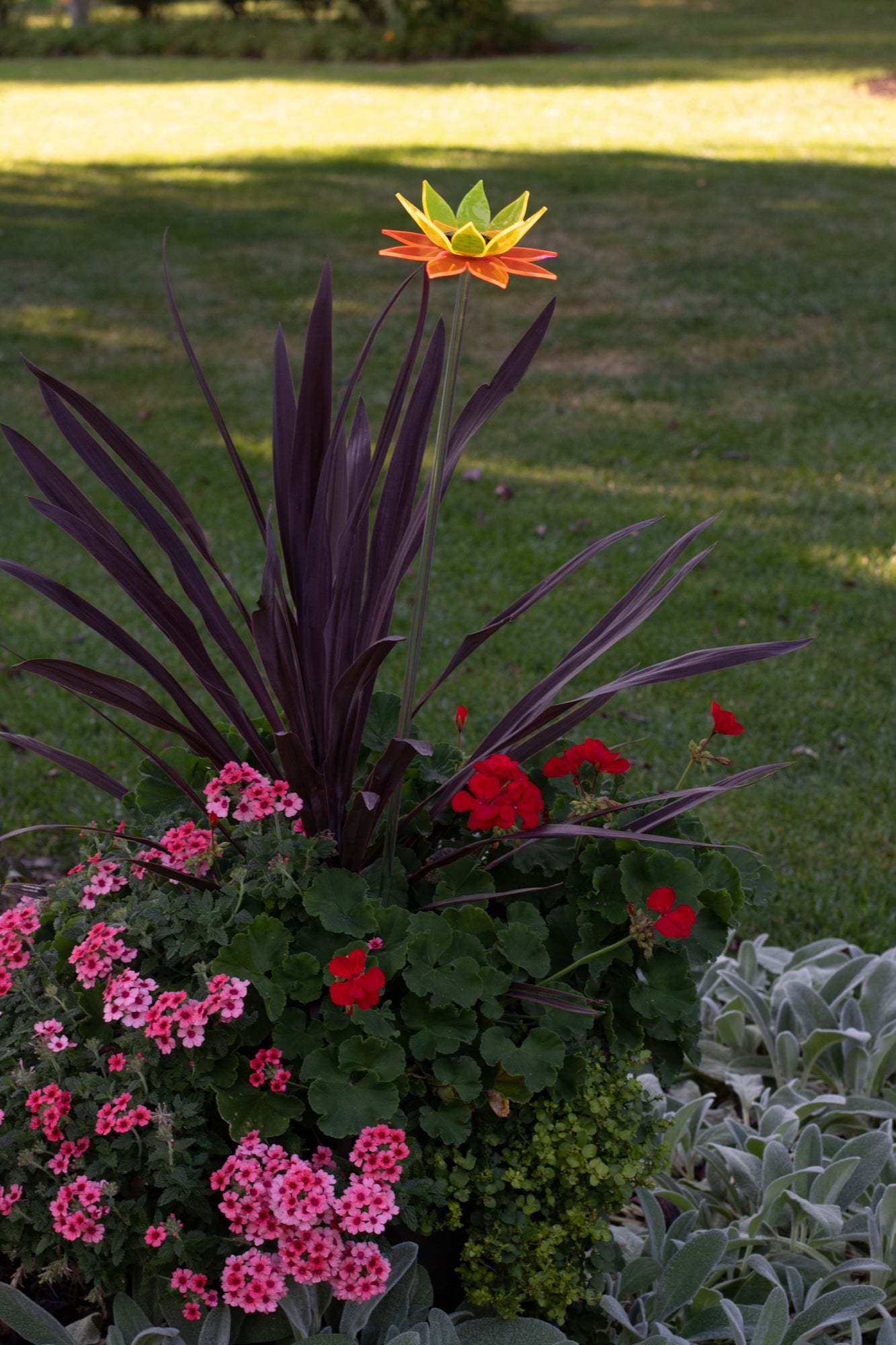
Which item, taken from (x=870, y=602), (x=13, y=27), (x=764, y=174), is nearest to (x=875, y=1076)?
(x=870, y=602)

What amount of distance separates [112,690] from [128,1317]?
88cm

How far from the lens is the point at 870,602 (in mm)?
4352

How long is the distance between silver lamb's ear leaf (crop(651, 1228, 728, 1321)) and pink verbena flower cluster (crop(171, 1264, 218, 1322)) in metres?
0.71

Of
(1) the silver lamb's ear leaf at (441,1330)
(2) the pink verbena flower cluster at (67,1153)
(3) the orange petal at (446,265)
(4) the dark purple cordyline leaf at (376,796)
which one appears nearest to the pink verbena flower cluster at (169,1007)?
(2) the pink verbena flower cluster at (67,1153)

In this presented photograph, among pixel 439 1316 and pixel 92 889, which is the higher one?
pixel 92 889

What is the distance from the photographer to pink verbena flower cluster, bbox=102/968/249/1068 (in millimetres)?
1615

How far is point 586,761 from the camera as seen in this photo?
2.02 m

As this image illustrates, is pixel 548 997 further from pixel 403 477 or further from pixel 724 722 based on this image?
pixel 403 477

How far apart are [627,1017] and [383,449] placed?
0.98m

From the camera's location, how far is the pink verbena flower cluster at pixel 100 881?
1.86 m

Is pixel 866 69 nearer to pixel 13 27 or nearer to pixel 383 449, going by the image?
pixel 383 449

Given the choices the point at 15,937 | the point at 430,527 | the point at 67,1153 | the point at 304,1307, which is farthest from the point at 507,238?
the point at 304,1307

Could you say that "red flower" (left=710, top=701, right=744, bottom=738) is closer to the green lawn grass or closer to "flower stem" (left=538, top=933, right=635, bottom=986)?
"flower stem" (left=538, top=933, right=635, bottom=986)

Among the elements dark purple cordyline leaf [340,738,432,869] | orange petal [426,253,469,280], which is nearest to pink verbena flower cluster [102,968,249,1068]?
dark purple cordyline leaf [340,738,432,869]
